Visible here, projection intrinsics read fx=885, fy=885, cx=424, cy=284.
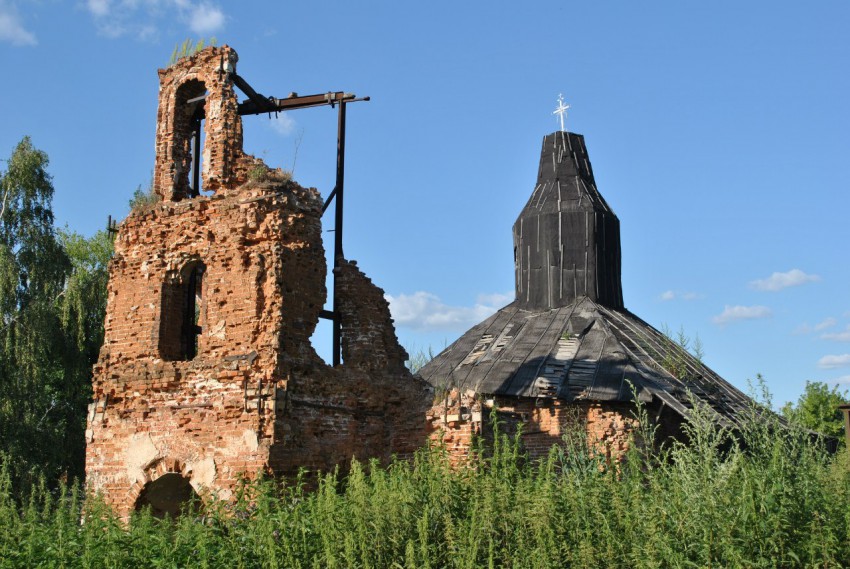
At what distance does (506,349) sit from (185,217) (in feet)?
22.9

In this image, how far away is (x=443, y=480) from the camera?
23.8 feet

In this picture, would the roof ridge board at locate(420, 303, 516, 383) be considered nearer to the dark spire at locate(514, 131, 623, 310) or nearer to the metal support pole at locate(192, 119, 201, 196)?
the dark spire at locate(514, 131, 623, 310)

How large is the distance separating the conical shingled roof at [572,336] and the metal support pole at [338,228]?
307cm

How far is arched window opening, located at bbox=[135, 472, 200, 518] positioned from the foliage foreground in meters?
2.17

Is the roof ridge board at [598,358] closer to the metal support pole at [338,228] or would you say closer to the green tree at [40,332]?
the metal support pole at [338,228]

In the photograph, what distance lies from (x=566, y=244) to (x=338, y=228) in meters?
7.36

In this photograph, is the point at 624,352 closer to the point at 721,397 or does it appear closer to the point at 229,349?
the point at 721,397

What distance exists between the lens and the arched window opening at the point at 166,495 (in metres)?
9.82

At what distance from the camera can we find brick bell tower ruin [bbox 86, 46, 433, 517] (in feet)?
30.7

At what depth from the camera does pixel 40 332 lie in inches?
757

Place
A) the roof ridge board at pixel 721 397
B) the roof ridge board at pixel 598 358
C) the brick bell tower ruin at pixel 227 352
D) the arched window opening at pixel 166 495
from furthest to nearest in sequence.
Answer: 1. the roof ridge board at pixel 721 397
2. the roof ridge board at pixel 598 358
3. the arched window opening at pixel 166 495
4. the brick bell tower ruin at pixel 227 352

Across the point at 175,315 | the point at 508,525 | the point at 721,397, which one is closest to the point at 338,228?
the point at 175,315

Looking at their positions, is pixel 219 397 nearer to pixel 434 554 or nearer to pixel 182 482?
pixel 182 482

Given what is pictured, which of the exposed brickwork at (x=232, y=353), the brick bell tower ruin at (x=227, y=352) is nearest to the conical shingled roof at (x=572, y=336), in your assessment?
the exposed brickwork at (x=232, y=353)
